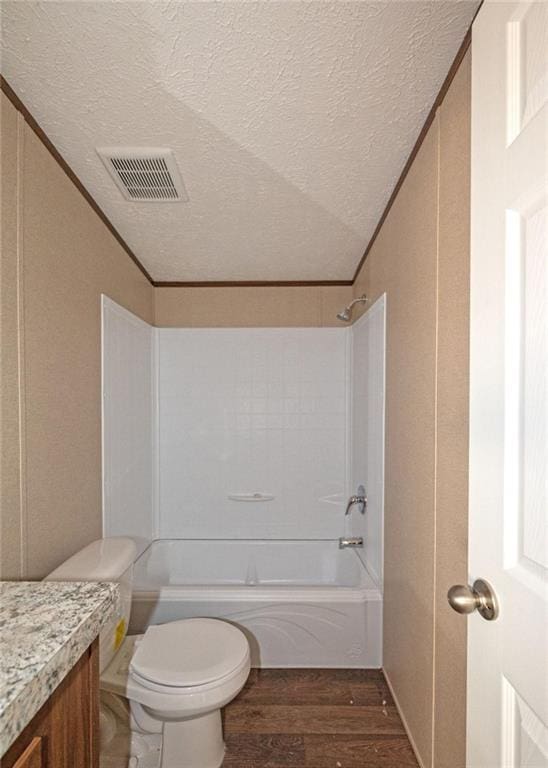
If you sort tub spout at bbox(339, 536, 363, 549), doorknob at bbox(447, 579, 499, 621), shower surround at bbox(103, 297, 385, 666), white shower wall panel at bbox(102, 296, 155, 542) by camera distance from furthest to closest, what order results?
shower surround at bbox(103, 297, 385, 666) < tub spout at bbox(339, 536, 363, 549) < white shower wall panel at bbox(102, 296, 155, 542) < doorknob at bbox(447, 579, 499, 621)

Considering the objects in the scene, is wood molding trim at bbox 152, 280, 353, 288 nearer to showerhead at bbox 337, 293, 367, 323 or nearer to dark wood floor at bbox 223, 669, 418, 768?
showerhead at bbox 337, 293, 367, 323

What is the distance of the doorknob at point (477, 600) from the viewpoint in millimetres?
704

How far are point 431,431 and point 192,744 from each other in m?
1.47

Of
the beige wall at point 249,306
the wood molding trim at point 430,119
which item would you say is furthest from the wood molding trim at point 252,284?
the wood molding trim at point 430,119

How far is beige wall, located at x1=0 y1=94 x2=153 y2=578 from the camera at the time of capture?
1.24 metres

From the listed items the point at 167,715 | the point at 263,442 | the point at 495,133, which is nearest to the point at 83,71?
the point at 495,133

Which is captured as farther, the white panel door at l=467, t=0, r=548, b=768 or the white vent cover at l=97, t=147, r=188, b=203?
the white vent cover at l=97, t=147, r=188, b=203

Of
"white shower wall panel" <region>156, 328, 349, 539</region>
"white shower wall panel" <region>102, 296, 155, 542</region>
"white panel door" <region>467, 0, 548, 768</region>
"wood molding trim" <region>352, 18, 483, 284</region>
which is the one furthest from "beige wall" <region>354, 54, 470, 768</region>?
"white shower wall panel" <region>102, 296, 155, 542</region>

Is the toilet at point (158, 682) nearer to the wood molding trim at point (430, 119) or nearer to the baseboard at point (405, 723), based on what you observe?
the baseboard at point (405, 723)

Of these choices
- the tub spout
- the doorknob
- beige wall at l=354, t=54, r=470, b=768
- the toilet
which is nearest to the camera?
the doorknob

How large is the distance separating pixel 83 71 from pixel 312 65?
24.9 inches

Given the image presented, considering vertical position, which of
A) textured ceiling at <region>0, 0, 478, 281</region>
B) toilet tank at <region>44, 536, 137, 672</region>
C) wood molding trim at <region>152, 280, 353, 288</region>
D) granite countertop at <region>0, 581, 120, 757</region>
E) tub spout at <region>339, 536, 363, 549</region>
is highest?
textured ceiling at <region>0, 0, 478, 281</region>

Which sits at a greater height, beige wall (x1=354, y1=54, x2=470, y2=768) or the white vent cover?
the white vent cover

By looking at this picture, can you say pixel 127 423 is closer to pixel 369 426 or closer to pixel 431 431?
pixel 369 426
